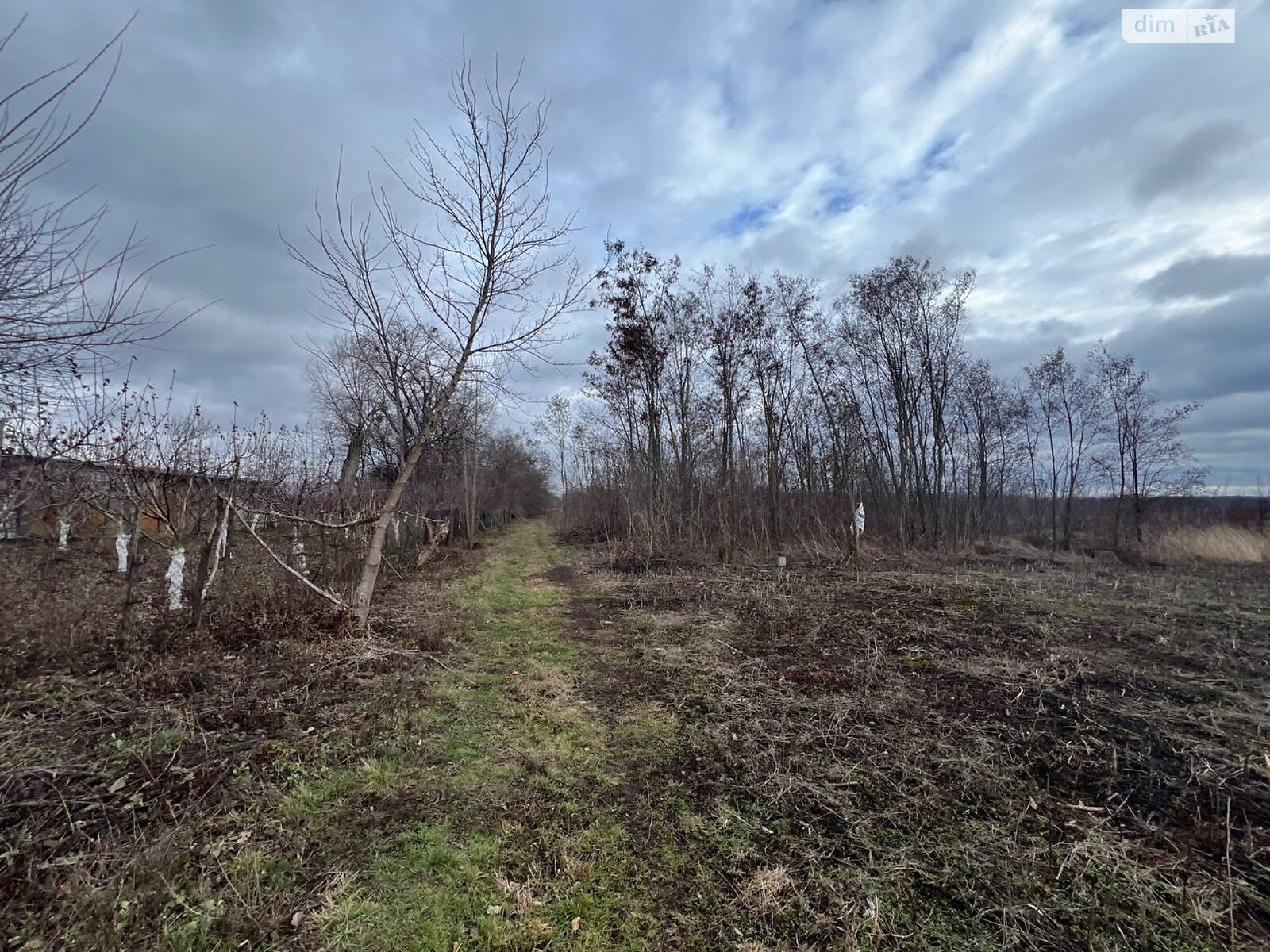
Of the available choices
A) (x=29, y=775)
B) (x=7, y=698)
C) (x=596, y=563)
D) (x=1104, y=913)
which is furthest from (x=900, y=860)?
(x=596, y=563)

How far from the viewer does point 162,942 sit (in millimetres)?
1788

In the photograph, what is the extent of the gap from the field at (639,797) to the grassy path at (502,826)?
2cm

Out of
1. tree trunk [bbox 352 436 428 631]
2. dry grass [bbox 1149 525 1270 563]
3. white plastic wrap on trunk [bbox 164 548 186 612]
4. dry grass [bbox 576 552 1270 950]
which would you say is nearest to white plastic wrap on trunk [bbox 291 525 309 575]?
white plastic wrap on trunk [bbox 164 548 186 612]

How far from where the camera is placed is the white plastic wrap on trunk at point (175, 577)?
5.26 m

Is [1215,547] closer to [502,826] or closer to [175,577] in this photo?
[502,826]

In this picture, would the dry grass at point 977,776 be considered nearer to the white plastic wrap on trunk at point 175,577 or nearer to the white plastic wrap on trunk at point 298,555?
the white plastic wrap on trunk at point 298,555

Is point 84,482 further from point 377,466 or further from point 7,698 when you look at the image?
point 377,466

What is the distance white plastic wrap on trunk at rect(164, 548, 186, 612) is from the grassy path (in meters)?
3.13

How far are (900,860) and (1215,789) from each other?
1.96 m

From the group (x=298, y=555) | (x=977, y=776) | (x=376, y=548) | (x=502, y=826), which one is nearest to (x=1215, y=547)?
(x=977, y=776)

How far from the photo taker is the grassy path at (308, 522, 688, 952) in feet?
6.46

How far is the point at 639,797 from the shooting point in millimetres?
2879

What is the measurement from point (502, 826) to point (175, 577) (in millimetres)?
5065

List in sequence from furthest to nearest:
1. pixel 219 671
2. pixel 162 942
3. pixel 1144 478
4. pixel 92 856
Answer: pixel 1144 478 → pixel 219 671 → pixel 92 856 → pixel 162 942
